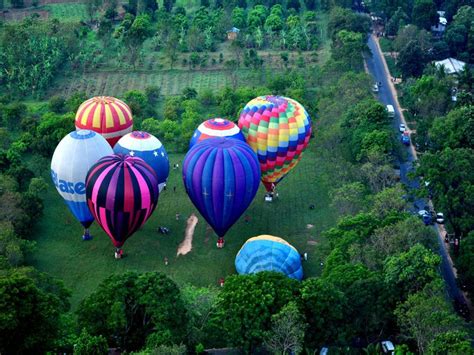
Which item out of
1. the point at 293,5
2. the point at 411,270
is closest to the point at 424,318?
the point at 411,270

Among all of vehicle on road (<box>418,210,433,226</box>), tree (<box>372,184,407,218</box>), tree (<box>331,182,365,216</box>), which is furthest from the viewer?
vehicle on road (<box>418,210,433,226</box>)

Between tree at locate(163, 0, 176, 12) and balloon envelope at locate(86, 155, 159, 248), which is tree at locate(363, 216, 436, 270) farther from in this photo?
tree at locate(163, 0, 176, 12)

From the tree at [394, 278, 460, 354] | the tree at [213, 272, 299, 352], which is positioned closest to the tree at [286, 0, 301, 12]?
the tree at [213, 272, 299, 352]

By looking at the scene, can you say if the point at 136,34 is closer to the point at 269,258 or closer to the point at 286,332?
the point at 269,258

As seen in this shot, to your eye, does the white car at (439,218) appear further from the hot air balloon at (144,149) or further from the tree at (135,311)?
the tree at (135,311)

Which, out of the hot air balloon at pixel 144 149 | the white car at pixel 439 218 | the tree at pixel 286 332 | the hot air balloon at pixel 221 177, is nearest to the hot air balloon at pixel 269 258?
the hot air balloon at pixel 221 177

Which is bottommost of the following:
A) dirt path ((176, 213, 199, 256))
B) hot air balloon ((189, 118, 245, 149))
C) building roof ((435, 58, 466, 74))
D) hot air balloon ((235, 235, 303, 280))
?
building roof ((435, 58, 466, 74))

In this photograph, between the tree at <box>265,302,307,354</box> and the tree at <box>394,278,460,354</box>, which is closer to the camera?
the tree at <box>265,302,307,354</box>
